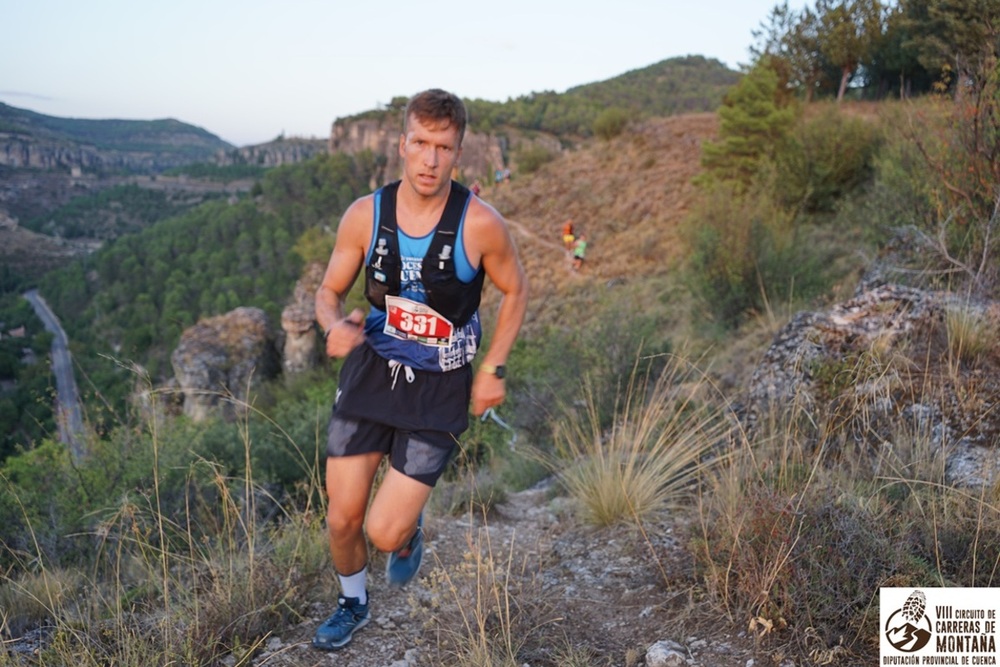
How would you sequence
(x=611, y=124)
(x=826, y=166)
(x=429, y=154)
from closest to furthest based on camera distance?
(x=429, y=154) → (x=826, y=166) → (x=611, y=124)

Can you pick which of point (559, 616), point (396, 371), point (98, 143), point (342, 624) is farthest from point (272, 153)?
point (559, 616)

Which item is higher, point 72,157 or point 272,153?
point 272,153

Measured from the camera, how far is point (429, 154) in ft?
7.75

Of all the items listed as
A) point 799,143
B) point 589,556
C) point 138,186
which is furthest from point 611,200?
point 138,186

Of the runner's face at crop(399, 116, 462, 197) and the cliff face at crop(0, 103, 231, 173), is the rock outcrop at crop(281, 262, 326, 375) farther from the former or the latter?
the cliff face at crop(0, 103, 231, 173)

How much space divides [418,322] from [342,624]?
1.18 metres

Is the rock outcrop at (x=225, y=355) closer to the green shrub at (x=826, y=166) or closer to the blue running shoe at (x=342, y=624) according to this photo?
the green shrub at (x=826, y=166)

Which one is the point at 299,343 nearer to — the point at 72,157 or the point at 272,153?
the point at 72,157

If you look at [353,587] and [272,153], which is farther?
[272,153]

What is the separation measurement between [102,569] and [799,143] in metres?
14.9

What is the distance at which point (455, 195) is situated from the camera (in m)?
2.46

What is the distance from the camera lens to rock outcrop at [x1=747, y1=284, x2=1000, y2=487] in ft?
10.3

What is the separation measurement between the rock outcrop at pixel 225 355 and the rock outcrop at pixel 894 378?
15375mm

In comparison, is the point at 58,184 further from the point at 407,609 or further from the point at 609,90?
the point at 407,609
